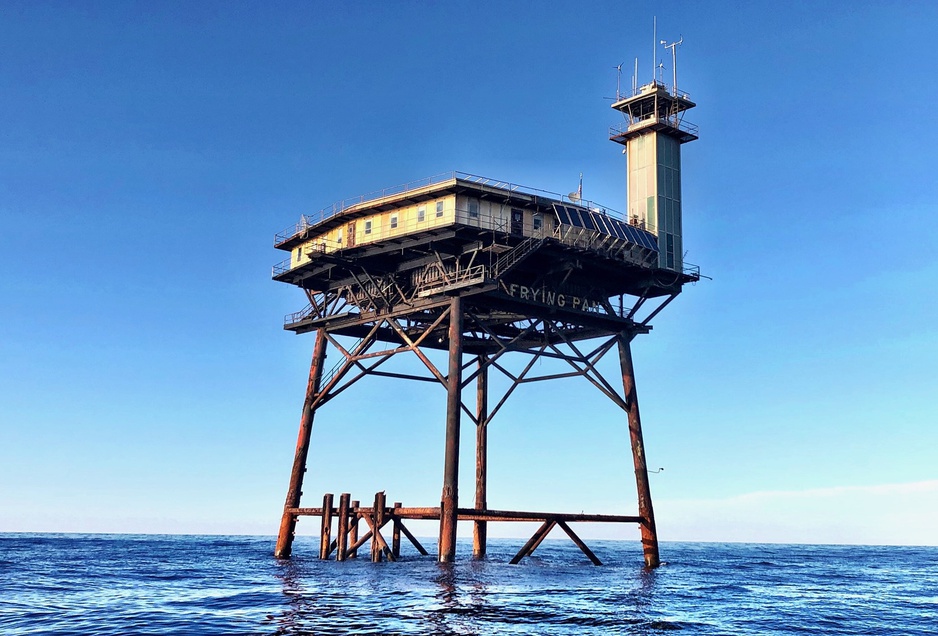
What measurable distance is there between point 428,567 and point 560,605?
43.9 ft

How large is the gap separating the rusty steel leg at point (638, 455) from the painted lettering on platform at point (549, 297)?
117 inches

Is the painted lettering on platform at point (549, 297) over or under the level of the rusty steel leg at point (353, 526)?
over

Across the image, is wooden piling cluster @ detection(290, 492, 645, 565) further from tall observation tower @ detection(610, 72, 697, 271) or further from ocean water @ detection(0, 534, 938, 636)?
tall observation tower @ detection(610, 72, 697, 271)

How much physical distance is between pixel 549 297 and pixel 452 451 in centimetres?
957

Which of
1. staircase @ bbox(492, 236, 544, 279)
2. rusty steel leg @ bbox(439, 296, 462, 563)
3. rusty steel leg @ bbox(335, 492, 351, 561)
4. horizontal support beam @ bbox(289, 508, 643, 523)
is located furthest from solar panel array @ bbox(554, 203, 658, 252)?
rusty steel leg @ bbox(335, 492, 351, 561)

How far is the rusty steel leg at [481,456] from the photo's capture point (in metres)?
59.8

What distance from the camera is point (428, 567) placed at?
158 ft

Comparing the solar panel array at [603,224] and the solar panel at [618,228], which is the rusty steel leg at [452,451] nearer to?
the solar panel array at [603,224]

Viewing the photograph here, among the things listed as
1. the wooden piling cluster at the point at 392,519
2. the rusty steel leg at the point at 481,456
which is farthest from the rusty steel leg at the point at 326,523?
the rusty steel leg at the point at 481,456

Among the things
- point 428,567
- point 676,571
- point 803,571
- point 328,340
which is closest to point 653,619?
point 428,567

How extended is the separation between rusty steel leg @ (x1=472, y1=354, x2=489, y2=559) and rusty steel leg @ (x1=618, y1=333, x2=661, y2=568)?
907 cm

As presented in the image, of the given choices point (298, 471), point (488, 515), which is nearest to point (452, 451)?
point (488, 515)

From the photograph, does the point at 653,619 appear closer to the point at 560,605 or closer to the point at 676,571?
the point at 560,605

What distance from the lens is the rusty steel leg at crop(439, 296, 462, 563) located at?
47031mm
